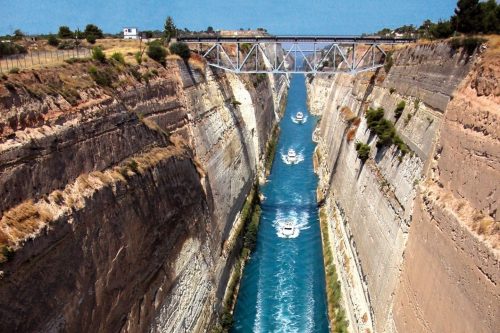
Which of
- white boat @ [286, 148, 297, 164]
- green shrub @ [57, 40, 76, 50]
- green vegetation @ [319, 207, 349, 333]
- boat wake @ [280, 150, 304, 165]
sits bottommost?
boat wake @ [280, 150, 304, 165]

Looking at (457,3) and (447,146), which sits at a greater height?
(457,3)

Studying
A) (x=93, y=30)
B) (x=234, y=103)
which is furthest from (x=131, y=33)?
(x=234, y=103)

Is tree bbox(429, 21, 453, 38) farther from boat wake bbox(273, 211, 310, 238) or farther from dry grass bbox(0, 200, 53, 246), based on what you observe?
dry grass bbox(0, 200, 53, 246)

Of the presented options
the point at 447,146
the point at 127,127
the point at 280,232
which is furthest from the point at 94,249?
the point at 280,232

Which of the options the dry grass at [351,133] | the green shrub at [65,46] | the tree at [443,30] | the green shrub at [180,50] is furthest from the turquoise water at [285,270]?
the green shrub at [65,46]

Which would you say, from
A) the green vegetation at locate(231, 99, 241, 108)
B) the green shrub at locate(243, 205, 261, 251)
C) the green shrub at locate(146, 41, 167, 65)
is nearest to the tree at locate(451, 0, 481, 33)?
the green shrub at locate(146, 41, 167, 65)

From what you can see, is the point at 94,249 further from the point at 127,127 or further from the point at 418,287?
the point at 418,287
